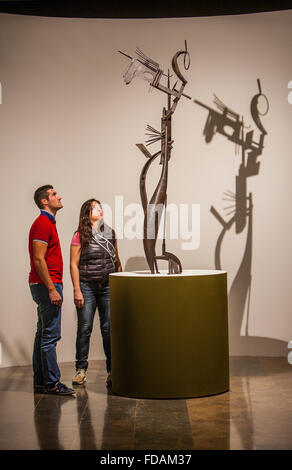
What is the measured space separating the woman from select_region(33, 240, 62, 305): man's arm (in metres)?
0.47

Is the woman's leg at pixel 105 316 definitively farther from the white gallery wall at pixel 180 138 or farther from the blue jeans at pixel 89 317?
the white gallery wall at pixel 180 138

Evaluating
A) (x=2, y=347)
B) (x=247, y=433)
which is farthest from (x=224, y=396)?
(x=2, y=347)

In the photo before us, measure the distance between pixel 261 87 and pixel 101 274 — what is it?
2.37 metres

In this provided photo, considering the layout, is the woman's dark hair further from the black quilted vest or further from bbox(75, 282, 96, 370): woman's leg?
bbox(75, 282, 96, 370): woman's leg

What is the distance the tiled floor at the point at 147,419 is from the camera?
316 cm

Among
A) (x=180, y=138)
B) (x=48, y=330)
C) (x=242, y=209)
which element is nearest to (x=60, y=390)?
(x=48, y=330)

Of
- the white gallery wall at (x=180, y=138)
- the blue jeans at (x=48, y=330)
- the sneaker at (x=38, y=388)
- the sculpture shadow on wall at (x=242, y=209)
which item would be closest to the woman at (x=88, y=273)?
the sneaker at (x=38, y=388)

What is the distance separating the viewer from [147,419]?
3.61m

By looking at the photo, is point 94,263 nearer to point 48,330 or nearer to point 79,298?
point 79,298

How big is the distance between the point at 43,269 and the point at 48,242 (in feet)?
0.66

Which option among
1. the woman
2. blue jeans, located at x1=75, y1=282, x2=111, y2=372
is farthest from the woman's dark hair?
blue jeans, located at x1=75, y1=282, x2=111, y2=372

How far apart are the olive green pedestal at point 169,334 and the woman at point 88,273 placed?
49 cm

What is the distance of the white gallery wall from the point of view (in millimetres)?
5637

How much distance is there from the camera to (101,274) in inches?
184
